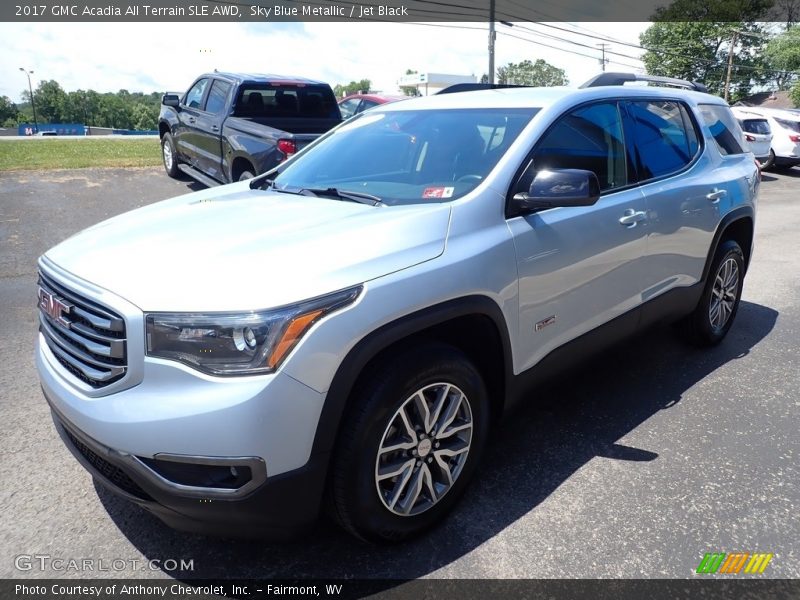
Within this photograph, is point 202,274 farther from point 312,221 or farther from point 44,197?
point 44,197

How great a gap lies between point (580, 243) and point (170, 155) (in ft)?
31.1

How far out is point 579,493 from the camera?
2.90 meters

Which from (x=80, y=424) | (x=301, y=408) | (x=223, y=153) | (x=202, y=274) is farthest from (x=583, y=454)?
(x=223, y=153)

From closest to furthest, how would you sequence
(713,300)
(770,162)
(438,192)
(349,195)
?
(438,192) → (349,195) → (713,300) → (770,162)

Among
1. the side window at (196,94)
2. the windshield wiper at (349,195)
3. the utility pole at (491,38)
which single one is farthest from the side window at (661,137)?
the utility pole at (491,38)

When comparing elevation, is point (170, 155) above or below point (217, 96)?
Answer: below

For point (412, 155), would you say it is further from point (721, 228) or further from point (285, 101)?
point (285, 101)

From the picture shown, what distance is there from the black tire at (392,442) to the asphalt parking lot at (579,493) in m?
0.15

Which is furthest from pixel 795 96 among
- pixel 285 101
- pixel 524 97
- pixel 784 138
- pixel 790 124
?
pixel 524 97

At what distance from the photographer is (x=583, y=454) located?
3230mm

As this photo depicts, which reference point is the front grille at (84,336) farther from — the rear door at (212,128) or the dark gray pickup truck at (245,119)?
the rear door at (212,128)

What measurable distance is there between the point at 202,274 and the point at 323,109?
7.30 m

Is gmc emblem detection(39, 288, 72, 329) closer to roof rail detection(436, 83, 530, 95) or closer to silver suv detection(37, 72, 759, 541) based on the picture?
silver suv detection(37, 72, 759, 541)

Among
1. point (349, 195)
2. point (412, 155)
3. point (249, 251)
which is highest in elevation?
point (412, 155)
